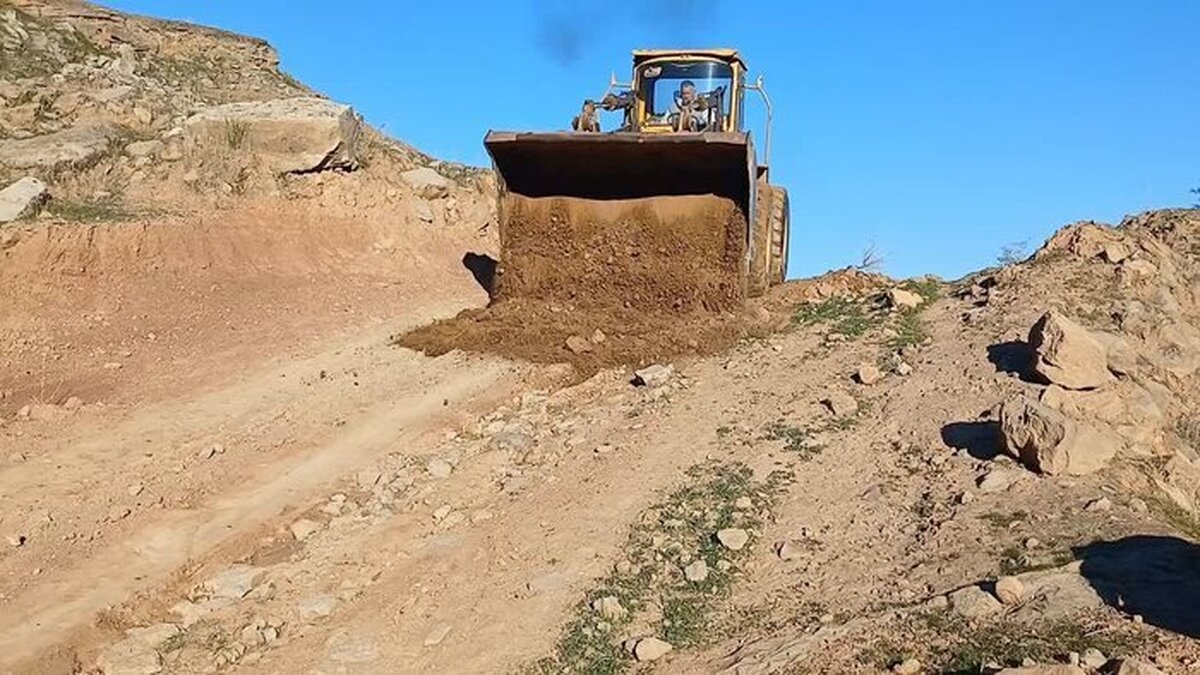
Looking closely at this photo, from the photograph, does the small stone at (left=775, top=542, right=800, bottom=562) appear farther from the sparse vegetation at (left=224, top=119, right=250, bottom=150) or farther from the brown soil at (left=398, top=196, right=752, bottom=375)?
the sparse vegetation at (left=224, top=119, right=250, bottom=150)

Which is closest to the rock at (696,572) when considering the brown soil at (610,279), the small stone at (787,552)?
the small stone at (787,552)

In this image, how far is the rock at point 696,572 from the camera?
6.10 m

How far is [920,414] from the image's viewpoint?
7.88 meters

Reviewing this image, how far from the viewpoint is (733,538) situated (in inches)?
253

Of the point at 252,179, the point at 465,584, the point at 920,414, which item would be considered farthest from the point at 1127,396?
the point at 252,179

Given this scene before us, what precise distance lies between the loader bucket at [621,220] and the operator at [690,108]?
137 cm

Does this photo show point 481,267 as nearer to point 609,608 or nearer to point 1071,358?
point 1071,358

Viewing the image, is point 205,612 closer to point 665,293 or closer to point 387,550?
point 387,550

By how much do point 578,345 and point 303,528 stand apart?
373cm

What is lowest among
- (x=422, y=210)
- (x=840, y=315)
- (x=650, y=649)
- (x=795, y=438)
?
(x=650, y=649)

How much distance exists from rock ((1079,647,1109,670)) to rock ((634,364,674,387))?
16.6 feet

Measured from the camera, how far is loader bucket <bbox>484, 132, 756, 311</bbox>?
35.1 ft

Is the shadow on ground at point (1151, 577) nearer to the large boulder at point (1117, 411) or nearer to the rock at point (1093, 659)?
the rock at point (1093, 659)

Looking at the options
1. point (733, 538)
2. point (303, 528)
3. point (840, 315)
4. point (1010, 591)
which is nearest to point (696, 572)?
point (733, 538)
